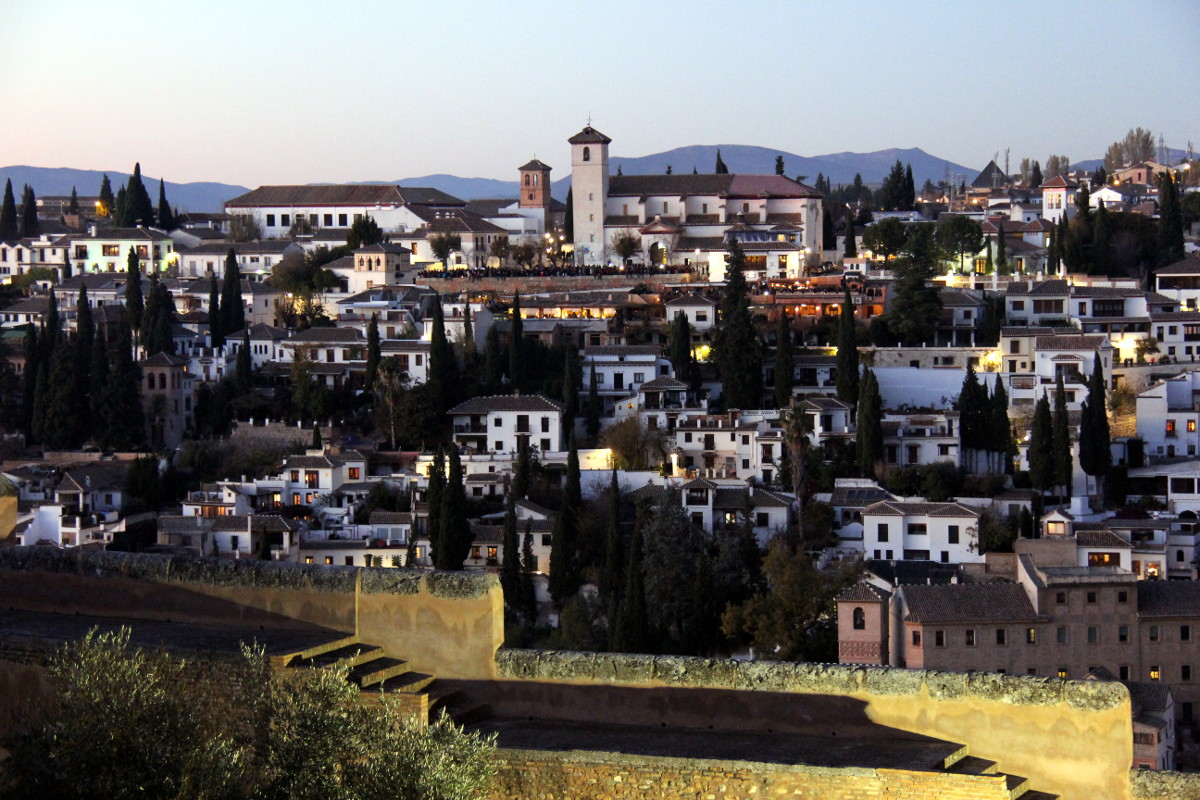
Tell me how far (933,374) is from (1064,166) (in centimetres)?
6321

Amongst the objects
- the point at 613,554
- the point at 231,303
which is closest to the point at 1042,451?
the point at 613,554

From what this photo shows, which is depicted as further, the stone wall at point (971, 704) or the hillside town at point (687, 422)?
the hillside town at point (687, 422)

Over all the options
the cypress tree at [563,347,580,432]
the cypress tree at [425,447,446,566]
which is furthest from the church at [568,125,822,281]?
the cypress tree at [425,447,446,566]

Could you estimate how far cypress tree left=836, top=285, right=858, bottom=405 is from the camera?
31.9 m

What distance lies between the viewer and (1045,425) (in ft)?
94.3

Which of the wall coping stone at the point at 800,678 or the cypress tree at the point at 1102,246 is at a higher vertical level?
the cypress tree at the point at 1102,246

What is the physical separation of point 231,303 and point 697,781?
3445cm

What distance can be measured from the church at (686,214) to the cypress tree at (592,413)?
993cm

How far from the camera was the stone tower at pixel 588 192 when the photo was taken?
45.4 m

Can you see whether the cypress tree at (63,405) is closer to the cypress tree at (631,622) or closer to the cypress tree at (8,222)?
the cypress tree at (631,622)

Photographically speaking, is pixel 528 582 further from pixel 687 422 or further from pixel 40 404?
pixel 40 404

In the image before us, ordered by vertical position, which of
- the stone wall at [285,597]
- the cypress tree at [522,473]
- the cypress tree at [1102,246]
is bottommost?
the cypress tree at [522,473]

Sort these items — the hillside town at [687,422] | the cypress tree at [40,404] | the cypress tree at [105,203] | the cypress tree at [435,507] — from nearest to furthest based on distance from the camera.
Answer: the hillside town at [687,422] < the cypress tree at [435,507] < the cypress tree at [40,404] < the cypress tree at [105,203]

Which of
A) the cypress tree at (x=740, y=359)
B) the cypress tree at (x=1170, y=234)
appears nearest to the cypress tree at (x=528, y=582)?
the cypress tree at (x=740, y=359)
